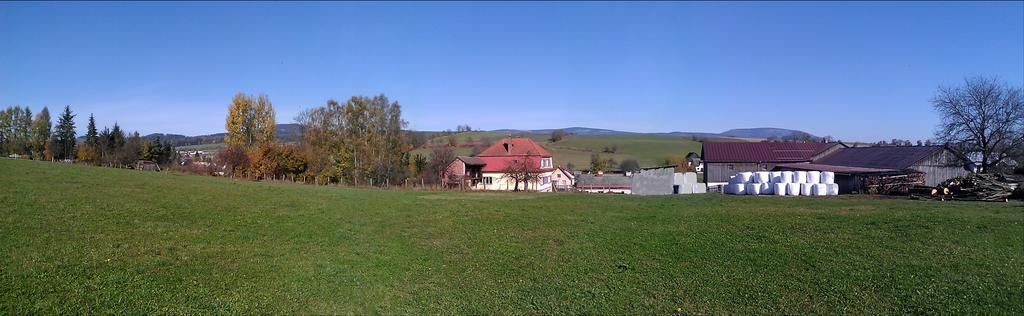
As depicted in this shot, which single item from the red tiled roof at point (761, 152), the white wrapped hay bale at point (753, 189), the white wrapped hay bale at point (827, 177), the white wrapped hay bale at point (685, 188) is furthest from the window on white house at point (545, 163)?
the white wrapped hay bale at point (827, 177)

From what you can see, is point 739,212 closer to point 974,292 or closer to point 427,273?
point 974,292

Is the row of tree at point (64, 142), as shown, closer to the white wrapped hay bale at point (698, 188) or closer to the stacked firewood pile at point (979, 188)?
the white wrapped hay bale at point (698, 188)

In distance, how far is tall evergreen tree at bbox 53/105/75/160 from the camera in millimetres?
83438

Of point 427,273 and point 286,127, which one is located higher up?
point 286,127

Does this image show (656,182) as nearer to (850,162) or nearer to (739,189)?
(739,189)

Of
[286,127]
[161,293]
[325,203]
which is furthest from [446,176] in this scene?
[161,293]

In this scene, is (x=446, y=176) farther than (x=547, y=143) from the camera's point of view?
No

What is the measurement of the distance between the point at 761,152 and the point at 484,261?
60.4m

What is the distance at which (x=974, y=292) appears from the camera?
11.4m

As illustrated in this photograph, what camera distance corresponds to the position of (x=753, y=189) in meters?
40.2

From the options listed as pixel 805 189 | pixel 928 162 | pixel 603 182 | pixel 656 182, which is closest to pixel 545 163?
pixel 603 182

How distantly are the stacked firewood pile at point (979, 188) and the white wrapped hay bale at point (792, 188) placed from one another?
6913 millimetres

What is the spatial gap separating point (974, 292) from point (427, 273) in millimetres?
10549

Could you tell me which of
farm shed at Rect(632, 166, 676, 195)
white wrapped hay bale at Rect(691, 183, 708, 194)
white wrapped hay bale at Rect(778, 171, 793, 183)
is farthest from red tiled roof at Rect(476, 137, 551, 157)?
white wrapped hay bale at Rect(778, 171, 793, 183)
